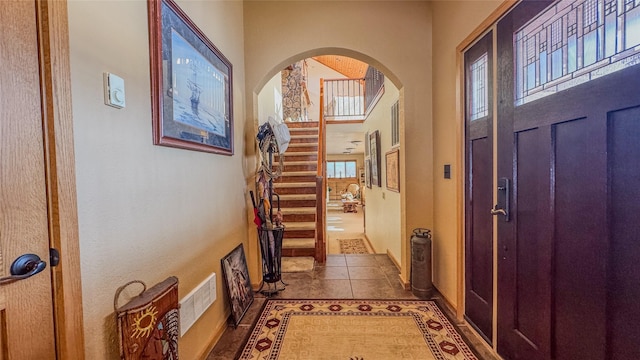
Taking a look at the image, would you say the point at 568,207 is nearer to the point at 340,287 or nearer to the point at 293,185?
the point at 340,287

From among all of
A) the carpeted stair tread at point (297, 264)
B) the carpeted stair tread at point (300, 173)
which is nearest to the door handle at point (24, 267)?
the carpeted stair tread at point (297, 264)

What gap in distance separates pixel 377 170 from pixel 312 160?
129 cm

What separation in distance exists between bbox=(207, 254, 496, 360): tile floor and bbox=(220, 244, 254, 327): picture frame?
0.09 metres

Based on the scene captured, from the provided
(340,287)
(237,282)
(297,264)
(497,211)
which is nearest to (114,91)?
(237,282)

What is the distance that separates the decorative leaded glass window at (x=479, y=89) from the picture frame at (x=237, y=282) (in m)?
2.21

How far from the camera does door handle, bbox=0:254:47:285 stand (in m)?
0.76

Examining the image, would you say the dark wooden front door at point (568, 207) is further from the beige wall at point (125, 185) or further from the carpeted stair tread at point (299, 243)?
the carpeted stair tread at point (299, 243)

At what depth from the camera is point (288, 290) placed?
2875 mm

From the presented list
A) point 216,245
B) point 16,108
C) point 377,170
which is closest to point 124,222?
point 16,108

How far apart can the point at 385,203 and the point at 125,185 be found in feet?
12.4

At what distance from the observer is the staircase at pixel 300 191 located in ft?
13.2

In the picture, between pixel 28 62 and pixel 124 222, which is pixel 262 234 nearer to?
pixel 124 222

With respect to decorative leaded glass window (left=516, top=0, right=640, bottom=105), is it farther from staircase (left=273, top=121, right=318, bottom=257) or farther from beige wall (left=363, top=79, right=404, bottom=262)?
staircase (left=273, top=121, right=318, bottom=257)

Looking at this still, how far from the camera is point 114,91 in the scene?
108cm
